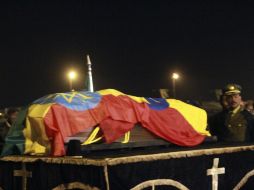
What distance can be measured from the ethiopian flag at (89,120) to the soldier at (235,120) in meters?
0.98

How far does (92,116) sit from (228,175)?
6.56ft

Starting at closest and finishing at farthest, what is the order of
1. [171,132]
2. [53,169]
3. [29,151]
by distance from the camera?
[53,169] < [29,151] < [171,132]

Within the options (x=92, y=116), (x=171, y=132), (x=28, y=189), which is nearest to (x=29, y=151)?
(x=28, y=189)

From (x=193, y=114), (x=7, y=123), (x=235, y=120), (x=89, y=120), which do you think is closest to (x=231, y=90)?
(x=235, y=120)

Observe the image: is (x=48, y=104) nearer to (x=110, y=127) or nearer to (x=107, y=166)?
(x=110, y=127)

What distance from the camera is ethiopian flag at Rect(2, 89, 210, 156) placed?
5602 millimetres

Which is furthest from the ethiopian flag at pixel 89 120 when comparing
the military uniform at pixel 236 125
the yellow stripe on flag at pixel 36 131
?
the military uniform at pixel 236 125

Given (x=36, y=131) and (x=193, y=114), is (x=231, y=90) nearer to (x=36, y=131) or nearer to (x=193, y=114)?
(x=193, y=114)

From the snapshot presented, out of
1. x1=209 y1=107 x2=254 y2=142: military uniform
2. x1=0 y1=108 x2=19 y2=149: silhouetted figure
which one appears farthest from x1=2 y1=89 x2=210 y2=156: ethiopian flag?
Answer: x1=0 y1=108 x2=19 y2=149: silhouetted figure

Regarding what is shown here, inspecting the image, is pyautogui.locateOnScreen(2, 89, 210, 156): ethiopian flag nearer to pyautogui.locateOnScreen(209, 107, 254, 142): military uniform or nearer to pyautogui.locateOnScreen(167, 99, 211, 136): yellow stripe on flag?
pyautogui.locateOnScreen(167, 99, 211, 136): yellow stripe on flag

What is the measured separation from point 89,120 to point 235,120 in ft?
8.68

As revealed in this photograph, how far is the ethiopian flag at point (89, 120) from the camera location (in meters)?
5.60

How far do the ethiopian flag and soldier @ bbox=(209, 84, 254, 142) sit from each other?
38.6 inches

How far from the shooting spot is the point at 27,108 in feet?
20.5
